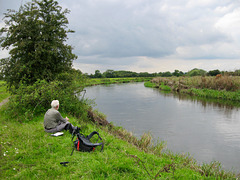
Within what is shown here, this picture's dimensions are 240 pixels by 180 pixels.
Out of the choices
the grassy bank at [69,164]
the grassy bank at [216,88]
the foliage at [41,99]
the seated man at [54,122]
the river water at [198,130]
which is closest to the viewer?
the grassy bank at [69,164]

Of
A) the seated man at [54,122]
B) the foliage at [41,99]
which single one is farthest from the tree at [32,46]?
the seated man at [54,122]

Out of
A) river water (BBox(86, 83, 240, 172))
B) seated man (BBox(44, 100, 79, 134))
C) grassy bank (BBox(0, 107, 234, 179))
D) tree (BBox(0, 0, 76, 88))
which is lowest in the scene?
river water (BBox(86, 83, 240, 172))

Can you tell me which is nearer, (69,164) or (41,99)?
(69,164)

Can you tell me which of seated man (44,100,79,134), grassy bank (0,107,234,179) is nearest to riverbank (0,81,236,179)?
grassy bank (0,107,234,179)

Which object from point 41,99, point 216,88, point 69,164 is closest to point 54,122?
point 69,164

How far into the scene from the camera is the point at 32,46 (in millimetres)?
13125

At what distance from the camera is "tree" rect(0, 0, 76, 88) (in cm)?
1245

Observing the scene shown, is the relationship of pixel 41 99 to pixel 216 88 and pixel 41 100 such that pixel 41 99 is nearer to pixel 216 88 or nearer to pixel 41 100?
pixel 41 100

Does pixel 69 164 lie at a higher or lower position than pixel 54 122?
→ lower

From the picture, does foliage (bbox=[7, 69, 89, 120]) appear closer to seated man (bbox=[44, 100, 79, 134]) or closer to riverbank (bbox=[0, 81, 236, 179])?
seated man (bbox=[44, 100, 79, 134])

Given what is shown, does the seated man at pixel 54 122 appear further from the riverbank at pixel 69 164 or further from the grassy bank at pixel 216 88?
the grassy bank at pixel 216 88

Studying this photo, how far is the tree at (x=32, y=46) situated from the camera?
1245 centimetres

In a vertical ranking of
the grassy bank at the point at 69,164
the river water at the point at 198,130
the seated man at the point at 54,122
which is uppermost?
the seated man at the point at 54,122

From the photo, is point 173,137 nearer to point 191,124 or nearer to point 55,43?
point 191,124
